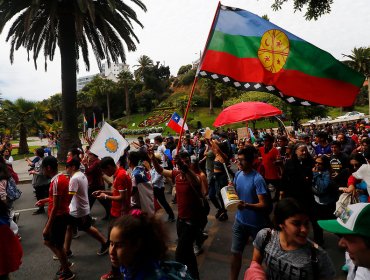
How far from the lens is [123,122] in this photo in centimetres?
6091

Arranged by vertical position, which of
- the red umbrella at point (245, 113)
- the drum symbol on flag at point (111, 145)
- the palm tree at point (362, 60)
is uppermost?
the palm tree at point (362, 60)

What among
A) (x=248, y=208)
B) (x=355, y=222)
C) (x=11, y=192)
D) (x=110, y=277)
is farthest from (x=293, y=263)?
(x=11, y=192)

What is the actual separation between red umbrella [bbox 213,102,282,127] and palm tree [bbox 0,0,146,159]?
7805 mm

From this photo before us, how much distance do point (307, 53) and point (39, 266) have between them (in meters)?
4.79

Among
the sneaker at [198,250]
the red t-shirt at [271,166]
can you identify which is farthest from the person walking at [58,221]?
the red t-shirt at [271,166]

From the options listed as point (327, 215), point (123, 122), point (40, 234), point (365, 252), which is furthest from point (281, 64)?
point (123, 122)

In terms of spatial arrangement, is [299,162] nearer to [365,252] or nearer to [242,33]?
[242,33]

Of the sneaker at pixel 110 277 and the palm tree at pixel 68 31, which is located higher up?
the palm tree at pixel 68 31

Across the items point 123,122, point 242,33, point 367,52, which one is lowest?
point 123,122

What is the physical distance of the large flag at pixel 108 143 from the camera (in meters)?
5.05

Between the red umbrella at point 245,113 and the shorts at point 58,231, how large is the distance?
3.76m

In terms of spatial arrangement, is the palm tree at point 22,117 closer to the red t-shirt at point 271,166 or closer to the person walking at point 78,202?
the person walking at point 78,202

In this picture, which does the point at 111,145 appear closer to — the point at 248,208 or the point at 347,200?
the point at 248,208

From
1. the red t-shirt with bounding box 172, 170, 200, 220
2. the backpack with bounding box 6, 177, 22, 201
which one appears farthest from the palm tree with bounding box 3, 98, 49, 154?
the red t-shirt with bounding box 172, 170, 200, 220
